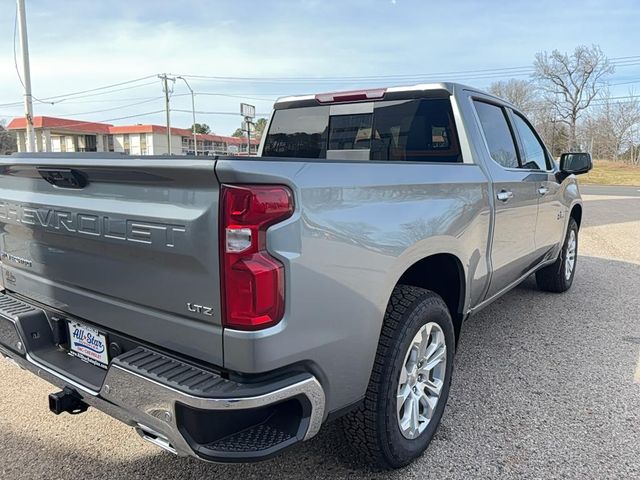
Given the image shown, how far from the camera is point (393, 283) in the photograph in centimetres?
228

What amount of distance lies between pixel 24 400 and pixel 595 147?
2915 inches

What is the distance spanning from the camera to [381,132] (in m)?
3.66

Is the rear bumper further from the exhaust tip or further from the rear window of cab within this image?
the rear window of cab

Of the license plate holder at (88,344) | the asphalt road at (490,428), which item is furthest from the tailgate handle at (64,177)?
the asphalt road at (490,428)

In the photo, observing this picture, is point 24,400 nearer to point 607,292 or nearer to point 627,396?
point 627,396

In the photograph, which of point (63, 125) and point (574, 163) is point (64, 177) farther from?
point (63, 125)

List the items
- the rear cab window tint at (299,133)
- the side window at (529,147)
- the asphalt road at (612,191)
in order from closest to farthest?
the rear cab window tint at (299,133), the side window at (529,147), the asphalt road at (612,191)

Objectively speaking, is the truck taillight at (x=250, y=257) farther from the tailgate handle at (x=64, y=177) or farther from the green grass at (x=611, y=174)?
the green grass at (x=611, y=174)

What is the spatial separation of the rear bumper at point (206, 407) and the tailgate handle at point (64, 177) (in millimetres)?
732

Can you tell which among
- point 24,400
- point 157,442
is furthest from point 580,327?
point 24,400

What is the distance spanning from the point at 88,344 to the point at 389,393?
1.35m

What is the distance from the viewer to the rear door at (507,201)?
3.42 metres

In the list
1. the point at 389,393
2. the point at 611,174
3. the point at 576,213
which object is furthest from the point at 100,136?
the point at 389,393

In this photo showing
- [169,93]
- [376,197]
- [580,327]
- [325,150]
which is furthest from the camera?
[169,93]
